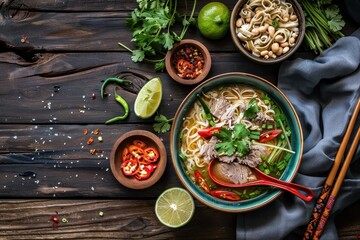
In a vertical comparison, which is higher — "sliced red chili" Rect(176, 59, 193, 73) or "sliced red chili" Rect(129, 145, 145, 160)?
"sliced red chili" Rect(176, 59, 193, 73)

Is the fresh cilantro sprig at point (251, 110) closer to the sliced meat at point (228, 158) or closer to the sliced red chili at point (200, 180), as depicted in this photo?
the sliced meat at point (228, 158)

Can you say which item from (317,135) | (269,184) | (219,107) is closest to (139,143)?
(219,107)

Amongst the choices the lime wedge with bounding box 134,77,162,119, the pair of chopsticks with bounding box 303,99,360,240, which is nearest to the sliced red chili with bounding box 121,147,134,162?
the lime wedge with bounding box 134,77,162,119

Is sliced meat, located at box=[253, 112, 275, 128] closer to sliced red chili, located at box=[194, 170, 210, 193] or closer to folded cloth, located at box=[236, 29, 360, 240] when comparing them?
folded cloth, located at box=[236, 29, 360, 240]

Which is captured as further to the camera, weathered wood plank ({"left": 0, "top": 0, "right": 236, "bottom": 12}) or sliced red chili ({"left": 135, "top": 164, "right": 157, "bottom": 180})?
weathered wood plank ({"left": 0, "top": 0, "right": 236, "bottom": 12})

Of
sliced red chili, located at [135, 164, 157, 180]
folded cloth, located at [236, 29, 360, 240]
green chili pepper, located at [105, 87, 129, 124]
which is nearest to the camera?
folded cloth, located at [236, 29, 360, 240]

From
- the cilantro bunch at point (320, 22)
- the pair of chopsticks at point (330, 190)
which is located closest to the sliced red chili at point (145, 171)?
the pair of chopsticks at point (330, 190)

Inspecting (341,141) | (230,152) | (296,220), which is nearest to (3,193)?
(230,152)

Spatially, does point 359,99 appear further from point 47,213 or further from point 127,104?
point 47,213
